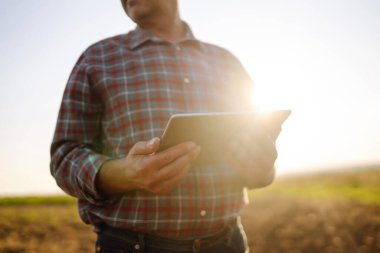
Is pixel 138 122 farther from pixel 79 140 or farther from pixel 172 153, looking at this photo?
pixel 172 153

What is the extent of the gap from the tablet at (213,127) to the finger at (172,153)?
20mm

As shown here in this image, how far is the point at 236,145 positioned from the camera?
59.9 inches

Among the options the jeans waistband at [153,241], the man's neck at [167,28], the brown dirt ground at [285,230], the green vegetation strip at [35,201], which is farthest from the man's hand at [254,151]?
the green vegetation strip at [35,201]

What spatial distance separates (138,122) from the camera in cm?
175

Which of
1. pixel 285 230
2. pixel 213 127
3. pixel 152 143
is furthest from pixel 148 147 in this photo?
pixel 285 230

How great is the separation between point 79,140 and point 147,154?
2.37ft

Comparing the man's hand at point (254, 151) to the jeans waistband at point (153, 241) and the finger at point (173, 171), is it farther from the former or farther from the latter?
the jeans waistband at point (153, 241)

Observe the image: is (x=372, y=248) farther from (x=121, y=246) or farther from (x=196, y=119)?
(x=196, y=119)

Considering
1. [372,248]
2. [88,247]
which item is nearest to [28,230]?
[88,247]

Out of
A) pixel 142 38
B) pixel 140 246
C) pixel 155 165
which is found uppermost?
pixel 142 38

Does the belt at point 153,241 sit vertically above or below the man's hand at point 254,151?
below

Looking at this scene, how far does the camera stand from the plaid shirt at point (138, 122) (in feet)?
5.18

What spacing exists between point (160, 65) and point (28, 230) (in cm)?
714

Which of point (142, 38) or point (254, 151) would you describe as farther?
point (142, 38)
